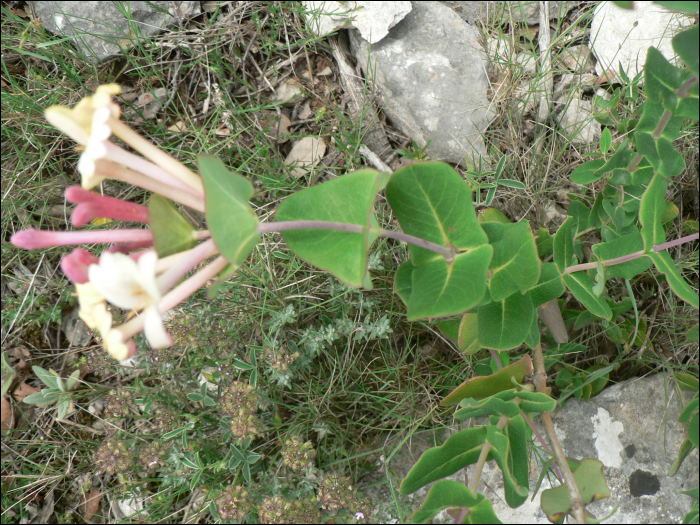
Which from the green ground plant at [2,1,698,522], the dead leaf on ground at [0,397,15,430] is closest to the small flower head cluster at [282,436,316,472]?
the green ground plant at [2,1,698,522]

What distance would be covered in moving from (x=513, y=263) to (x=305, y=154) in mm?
1621

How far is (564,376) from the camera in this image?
2414 mm

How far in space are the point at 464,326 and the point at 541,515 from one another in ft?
3.23

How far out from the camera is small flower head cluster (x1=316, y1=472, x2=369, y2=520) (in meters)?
2.15

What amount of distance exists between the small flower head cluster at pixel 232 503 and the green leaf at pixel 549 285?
151 centimetres

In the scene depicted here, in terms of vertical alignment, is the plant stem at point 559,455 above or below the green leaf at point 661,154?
below

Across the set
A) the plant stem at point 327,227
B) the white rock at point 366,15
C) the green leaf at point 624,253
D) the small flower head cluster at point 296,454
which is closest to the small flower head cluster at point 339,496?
the small flower head cluster at point 296,454

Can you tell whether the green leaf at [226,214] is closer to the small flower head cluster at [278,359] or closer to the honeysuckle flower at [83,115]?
the honeysuckle flower at [83,115]

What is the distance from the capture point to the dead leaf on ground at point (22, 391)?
116 inches

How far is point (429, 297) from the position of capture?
1629 millimetres

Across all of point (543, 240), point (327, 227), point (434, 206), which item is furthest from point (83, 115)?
point (543, 240)

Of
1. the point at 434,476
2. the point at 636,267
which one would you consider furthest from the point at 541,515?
the point at 636,267

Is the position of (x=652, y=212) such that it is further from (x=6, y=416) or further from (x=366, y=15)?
(x=6, y=416)

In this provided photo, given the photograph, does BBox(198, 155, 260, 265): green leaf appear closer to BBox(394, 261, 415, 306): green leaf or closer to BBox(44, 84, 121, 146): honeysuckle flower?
BBox(44, 84, 121, 146): honeysuckle flower
